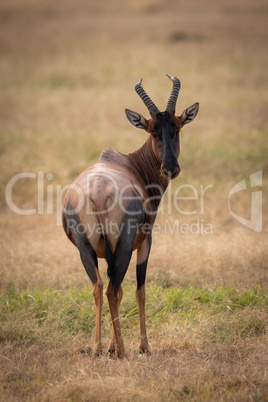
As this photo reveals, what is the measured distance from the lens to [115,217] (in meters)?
6.32

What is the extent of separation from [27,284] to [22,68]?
29.9 m

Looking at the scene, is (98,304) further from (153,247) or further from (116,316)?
(153,247)

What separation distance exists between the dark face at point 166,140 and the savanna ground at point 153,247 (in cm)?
65

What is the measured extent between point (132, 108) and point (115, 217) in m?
18.7

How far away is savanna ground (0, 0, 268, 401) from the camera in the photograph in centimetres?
593

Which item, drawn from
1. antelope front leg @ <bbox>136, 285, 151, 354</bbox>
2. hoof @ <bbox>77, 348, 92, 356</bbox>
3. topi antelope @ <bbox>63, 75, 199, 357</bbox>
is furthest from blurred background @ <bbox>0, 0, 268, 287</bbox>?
hoof @ <bbox>77, 348, 92, 356</bbox>

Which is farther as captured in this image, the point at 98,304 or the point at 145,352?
the point at 145,352

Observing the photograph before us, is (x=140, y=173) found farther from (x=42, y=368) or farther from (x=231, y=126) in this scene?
(x=231, y=126)

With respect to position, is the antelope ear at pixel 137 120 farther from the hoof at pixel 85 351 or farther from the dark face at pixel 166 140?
the hoof at pixel 85 351

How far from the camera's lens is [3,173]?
16.1 metres

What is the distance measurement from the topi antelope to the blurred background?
1.25 metres

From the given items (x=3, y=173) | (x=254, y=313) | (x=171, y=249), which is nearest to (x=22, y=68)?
(x=3, y=173)

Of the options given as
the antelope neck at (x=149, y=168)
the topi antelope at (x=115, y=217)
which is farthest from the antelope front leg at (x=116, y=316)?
the antelope neck at (x=149, y=168)

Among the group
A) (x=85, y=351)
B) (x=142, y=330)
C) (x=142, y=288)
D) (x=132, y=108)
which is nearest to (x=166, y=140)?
A: (x=142, y=288)
